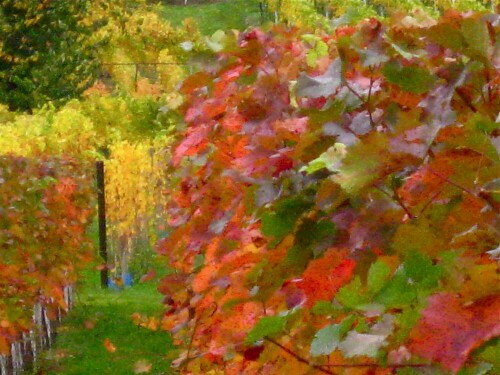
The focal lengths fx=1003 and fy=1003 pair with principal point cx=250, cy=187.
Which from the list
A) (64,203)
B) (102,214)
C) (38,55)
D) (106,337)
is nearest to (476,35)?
(64,203)

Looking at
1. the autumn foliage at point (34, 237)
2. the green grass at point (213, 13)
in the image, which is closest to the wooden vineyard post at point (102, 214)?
the autumn foliage at point (34, 237)

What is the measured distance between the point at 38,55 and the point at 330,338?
90.0 ft

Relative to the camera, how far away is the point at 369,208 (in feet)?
4.06

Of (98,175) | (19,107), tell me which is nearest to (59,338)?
(98,175)

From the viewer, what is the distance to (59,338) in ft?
28.8

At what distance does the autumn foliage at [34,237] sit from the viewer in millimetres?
4664

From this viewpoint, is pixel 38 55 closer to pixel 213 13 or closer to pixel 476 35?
pixel 476 35

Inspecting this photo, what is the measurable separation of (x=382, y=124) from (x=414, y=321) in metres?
0.59

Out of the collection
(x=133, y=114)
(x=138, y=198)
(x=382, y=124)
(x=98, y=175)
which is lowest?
(x=133, y=114)

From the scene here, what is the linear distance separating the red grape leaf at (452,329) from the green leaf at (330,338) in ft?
0.53

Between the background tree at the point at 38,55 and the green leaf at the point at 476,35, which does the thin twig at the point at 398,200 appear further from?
the background tree at the point at 38,55

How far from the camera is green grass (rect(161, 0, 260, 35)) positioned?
203ft

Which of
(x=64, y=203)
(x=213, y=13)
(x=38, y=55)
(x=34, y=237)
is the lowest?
(x=213, y=13)

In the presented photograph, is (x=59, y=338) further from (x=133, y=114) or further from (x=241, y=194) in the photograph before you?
(x=133, y=114)
